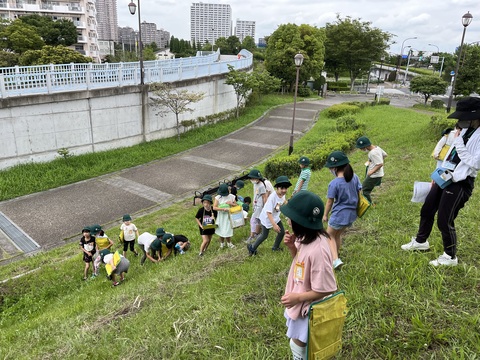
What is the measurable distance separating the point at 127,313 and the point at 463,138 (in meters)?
4.25

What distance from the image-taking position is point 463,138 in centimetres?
339

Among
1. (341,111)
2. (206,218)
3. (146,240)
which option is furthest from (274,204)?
(341,111)

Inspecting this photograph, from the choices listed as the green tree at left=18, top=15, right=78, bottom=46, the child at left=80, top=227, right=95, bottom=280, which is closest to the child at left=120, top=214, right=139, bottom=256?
the child at left=80, top=227, right=95, bottom=280

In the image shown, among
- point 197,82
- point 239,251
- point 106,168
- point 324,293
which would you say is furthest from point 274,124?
point 324,293

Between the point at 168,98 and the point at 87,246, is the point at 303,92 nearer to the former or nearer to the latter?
the point at 168,98

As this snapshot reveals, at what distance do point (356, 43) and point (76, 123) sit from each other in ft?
111

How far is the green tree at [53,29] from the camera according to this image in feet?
122

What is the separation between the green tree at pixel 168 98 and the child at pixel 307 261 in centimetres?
1508

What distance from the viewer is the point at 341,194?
3.96 m

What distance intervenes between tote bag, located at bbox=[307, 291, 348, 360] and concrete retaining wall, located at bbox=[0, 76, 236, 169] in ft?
41.4

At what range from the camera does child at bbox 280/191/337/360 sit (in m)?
2.22

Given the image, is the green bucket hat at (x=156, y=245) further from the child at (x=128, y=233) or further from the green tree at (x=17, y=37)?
the green tree at (x=17, y=37)

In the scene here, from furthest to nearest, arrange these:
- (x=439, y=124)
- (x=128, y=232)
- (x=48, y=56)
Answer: (x=48, y=56) < (x=439, y=124) < (x=128, y=232)

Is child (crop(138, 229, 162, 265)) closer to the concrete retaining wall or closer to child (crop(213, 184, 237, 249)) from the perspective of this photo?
child (crop(213, 184, 237, 249))
